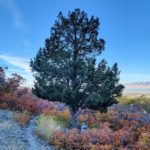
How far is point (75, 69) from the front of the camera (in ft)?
70.7

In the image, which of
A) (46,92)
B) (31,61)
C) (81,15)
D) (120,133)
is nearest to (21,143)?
(120,133)

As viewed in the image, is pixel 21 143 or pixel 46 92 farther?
pixel 46 92

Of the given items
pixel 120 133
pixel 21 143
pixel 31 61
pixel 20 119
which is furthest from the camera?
pixel 31 61

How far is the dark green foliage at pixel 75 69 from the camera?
21.2 metres

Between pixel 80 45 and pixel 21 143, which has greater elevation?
pixel 80 45

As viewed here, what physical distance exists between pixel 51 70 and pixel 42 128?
5.02m

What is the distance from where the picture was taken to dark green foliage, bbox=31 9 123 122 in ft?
69.6

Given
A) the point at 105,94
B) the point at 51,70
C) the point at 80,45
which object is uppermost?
the point at 80,45

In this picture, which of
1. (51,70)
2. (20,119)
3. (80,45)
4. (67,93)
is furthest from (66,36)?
(20,119)

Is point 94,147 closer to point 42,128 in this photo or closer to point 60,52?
point 42,128

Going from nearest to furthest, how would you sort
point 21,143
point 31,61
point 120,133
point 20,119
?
point 21,143, point 120,133, point 20,119, point 31,61

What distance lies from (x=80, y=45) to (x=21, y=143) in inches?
363

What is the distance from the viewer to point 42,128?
1789 centimetres

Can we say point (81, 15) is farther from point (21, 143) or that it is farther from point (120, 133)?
point (21, 143)
